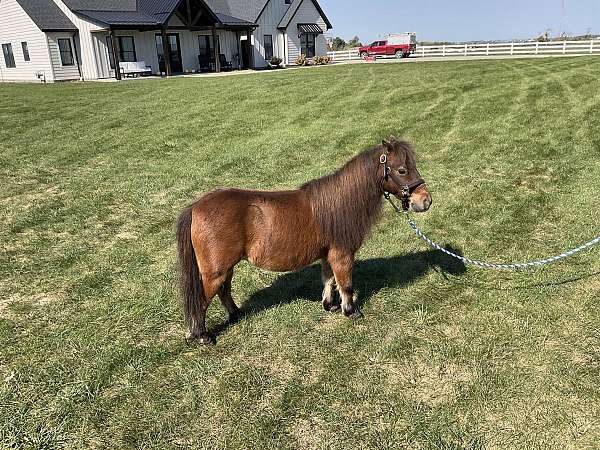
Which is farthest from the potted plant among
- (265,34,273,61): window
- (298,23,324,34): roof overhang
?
(298,23,324,34): roof overhang

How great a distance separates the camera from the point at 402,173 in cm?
433

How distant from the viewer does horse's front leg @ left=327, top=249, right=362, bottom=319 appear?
15.4 feet

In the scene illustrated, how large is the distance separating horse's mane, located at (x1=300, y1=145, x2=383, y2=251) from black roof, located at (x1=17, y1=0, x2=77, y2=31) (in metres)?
30.6

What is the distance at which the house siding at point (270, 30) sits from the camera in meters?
38.8

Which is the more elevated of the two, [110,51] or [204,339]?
[110,51]

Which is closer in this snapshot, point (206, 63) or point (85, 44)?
point (85, 44)

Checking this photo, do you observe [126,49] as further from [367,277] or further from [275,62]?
[367,277]

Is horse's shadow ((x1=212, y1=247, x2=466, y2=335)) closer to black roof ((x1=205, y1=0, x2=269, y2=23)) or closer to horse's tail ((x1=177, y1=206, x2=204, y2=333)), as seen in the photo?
horse's tail ((x1=177, y1=206, x2=204, y2=333))

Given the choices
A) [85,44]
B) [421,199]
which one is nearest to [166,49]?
[85,44]

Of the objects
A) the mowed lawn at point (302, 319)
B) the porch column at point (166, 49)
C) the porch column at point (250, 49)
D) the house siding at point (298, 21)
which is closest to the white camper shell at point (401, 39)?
the house siding at point (298, 21)

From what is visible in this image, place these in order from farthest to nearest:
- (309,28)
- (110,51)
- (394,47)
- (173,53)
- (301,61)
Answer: (394,47) → (309,28) → (301,61) → (173,53) → (110,51)

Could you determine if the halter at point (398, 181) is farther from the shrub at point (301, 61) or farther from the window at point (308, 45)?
the window at point (308, 45)

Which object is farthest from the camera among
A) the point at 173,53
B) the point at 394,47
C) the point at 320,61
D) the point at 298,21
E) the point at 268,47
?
the point at 394,47

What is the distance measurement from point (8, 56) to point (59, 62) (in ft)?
21.8
